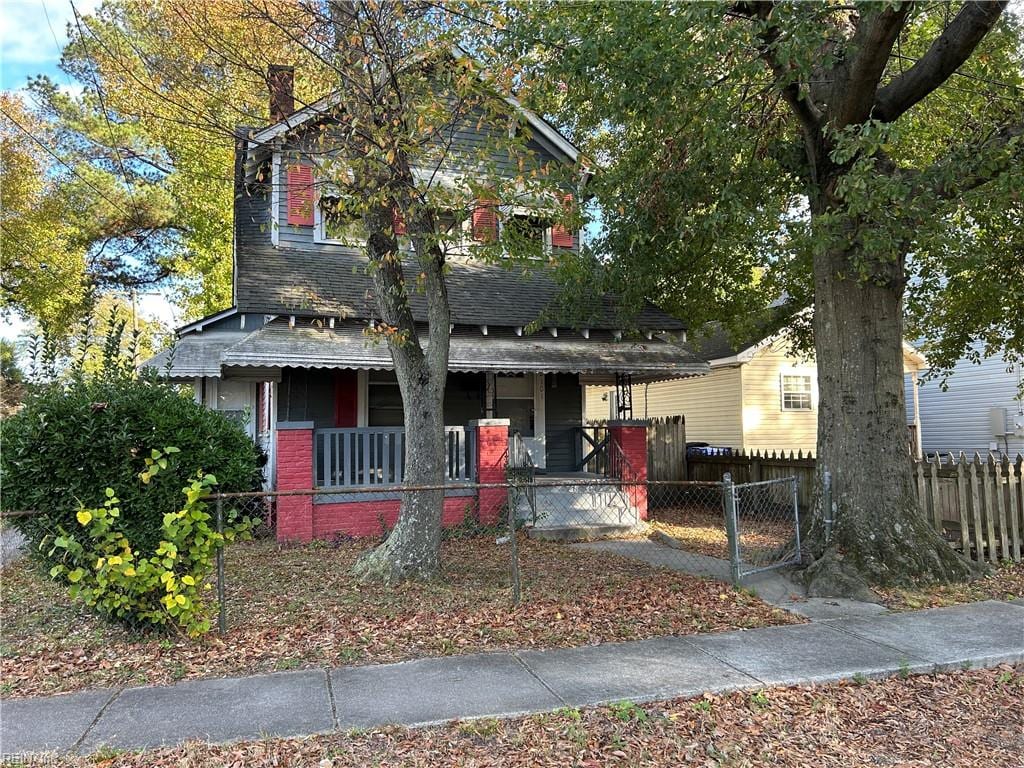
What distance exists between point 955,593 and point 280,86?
1032cm

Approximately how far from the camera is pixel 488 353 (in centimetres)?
1118

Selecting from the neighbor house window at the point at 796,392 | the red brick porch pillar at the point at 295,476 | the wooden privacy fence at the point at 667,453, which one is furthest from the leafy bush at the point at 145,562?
the neighbor house window at the point at 796,392

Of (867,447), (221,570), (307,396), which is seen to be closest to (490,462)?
(307,396)

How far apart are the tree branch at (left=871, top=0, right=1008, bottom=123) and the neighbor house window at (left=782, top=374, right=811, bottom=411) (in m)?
13.2

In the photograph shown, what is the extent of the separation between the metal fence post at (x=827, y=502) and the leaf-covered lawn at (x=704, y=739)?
3.09 metres

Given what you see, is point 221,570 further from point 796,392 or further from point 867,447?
point 796,392

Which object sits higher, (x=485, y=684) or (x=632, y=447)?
(x=632, y=447)

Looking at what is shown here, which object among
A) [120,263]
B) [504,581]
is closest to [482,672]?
[504,581]

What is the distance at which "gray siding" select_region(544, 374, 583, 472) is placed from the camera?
1383 centimetres

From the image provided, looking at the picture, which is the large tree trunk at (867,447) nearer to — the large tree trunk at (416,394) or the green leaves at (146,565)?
the large tree trunk at (416,394)

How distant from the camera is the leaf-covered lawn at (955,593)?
6664 mm

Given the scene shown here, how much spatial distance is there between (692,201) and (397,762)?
24.8 ft

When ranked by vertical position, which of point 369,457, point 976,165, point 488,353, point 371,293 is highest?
point 976,165

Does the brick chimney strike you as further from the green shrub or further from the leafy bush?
the leafy bush
